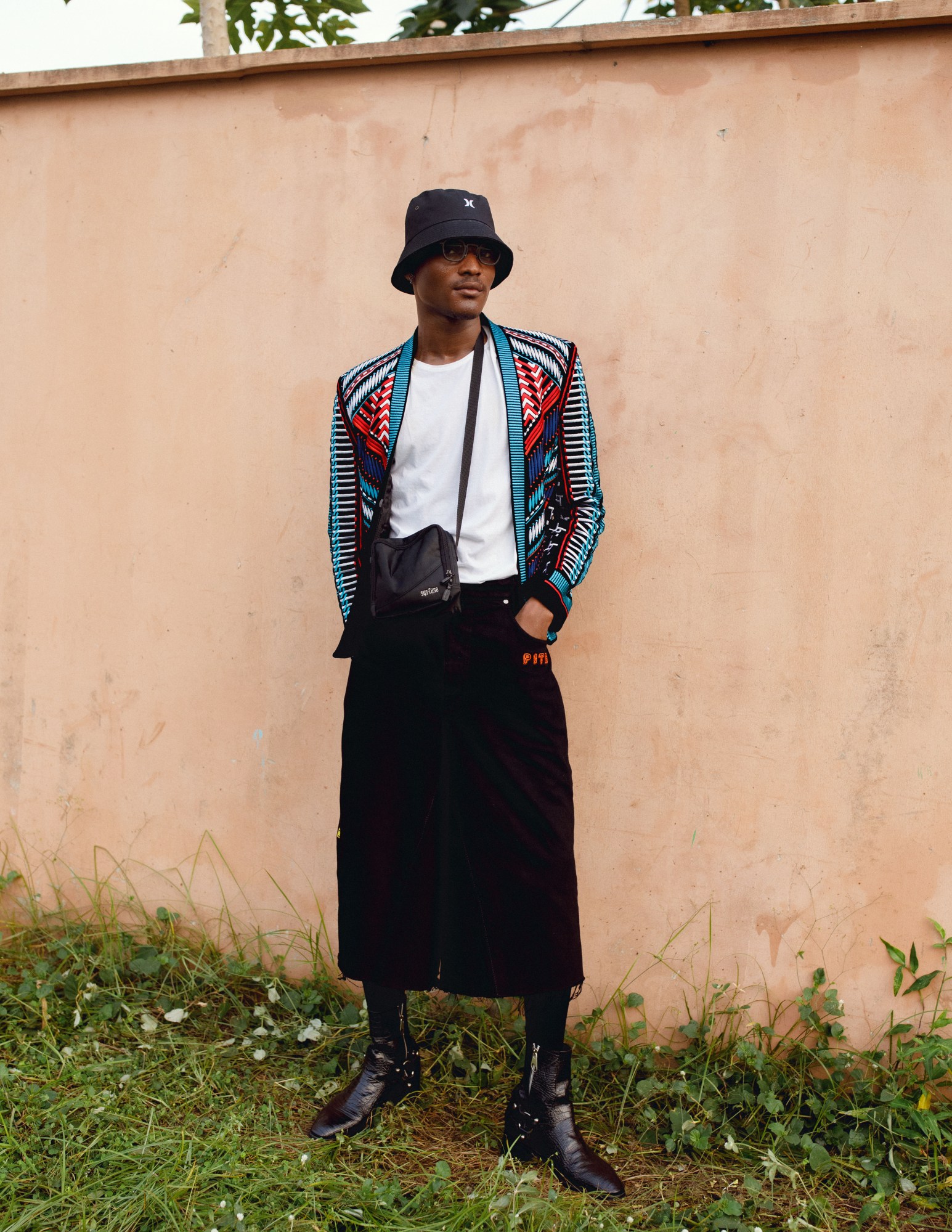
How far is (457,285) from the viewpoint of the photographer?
7.13 feet

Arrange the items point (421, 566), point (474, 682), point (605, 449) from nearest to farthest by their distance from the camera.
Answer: point (421, 566), point (474, 682), point (605, 449)

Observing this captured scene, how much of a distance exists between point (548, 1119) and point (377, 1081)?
460 millimetres

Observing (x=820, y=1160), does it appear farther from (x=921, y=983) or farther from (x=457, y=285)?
(x=457, y=285)

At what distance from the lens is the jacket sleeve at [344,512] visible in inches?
94.9

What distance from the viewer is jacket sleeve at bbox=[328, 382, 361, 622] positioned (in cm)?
241

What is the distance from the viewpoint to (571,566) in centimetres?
222

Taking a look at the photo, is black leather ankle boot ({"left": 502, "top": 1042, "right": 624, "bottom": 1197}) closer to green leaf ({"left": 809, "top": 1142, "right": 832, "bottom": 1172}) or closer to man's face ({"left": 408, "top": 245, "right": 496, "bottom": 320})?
green leaf ({"left": 809, "top": 1142, "right": 832, "bottom": 1172})

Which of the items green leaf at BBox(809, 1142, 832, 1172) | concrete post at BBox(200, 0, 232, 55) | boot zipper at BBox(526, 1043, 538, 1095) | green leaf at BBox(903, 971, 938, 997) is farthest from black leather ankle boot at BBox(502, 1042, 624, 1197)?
concrete post at BBox(200, 0, 232, 55)

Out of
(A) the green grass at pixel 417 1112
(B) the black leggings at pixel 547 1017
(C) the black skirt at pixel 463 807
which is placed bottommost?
(A) the green grass at pixel 417 1112

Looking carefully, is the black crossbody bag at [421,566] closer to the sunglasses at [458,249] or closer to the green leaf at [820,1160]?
the sunglasses at [458,249]

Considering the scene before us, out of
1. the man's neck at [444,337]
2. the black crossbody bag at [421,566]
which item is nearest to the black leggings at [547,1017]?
the black crossbody bag at [421,566]

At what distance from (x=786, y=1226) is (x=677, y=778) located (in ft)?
3.56

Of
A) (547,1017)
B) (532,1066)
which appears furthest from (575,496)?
(532,1066)

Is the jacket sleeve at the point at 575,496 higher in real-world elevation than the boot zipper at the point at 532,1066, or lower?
higher
